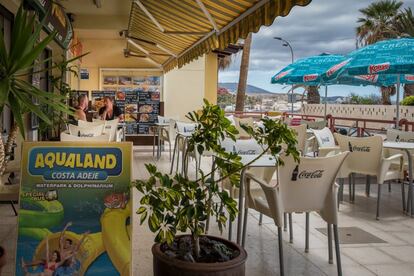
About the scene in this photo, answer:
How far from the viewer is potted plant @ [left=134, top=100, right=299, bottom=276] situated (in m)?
2.12

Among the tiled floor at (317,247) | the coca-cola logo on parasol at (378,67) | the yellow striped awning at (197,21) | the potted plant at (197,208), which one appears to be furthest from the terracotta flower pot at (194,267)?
the coca-cola logo on parasol at (378,67)

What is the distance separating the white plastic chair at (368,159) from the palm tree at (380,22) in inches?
1004

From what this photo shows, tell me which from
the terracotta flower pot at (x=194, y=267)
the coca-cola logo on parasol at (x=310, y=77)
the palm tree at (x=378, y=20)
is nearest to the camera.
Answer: the terracotta flower pot at (x=194, y=267)

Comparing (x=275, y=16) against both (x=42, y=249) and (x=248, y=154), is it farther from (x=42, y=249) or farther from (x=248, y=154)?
(x=42, y=249)

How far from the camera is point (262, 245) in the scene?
12.8 feet

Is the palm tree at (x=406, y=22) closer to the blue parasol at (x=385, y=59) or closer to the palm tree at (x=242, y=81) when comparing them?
the palm tree at (x=242, y=81)

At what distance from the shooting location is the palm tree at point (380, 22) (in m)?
28.7

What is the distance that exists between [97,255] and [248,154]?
196 centimetres

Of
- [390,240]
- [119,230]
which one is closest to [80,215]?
[119,230]

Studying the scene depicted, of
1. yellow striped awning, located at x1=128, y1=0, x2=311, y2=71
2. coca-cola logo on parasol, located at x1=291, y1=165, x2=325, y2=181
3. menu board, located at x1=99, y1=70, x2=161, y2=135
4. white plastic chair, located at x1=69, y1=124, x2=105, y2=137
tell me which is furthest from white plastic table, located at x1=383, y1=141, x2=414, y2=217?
menu board, located at x1=99, y1=70, x2=161, y2=135

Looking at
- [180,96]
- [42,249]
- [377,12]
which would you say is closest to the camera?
[42,249]

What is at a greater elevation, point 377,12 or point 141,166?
point 377,12

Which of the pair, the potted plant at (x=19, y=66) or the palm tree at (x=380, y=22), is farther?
the palm tree at (x=380, y=22)

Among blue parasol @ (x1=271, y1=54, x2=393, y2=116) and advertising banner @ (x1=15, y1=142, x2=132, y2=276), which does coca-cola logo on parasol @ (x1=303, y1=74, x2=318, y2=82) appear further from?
advertising banner @ (x1=15, y1=142, x2=132, y2=276)
